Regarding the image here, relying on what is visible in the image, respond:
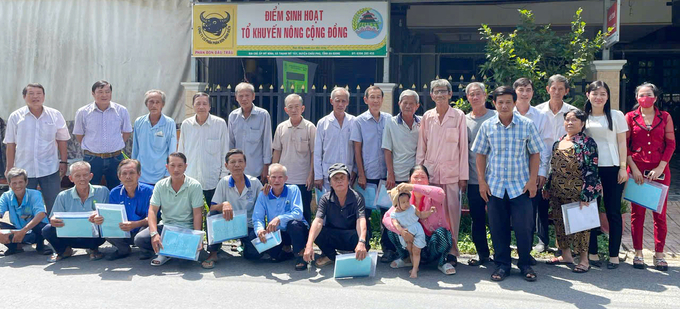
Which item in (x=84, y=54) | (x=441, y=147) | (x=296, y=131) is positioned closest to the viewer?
(x=441, y=147)

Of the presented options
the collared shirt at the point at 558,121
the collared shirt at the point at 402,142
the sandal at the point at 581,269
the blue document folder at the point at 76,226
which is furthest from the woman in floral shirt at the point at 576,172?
the blue document folder at the point at 76,226

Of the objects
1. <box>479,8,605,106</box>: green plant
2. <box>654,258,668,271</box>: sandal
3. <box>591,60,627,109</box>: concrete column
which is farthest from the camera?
<box>591,60,627,109</box>: concrete column

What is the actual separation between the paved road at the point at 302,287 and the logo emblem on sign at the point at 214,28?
3.73m

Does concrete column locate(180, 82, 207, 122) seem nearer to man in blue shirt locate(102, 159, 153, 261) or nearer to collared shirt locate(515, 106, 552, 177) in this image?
man in blue shirt locate(102, 159, 153, 261)

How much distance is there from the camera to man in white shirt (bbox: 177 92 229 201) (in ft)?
20.2

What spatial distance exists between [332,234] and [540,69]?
3.64m

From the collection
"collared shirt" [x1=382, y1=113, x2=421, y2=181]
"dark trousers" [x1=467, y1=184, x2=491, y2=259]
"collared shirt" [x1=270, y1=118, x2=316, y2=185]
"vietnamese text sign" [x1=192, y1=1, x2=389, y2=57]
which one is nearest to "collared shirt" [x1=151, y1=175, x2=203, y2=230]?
"collared shirt" [x1=270, y1=118, x2=316, y2=185]

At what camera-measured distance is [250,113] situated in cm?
629

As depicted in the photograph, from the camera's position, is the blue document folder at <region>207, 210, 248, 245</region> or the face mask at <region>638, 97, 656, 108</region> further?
the blue document folder at <region>207, 210, 248, 245</region>

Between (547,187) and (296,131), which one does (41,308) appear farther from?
(547,187)

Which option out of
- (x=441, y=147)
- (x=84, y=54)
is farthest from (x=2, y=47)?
(x=441, y=147)

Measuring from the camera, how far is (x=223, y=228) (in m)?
5.53

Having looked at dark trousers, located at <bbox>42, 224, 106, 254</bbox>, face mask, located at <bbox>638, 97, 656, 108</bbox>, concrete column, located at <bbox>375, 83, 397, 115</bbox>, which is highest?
concrete column, located at <bbox>375, 83, 397, 115</bbox>

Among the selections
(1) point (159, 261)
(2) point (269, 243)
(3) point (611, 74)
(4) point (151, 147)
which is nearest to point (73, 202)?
(4) point (151, 147)
